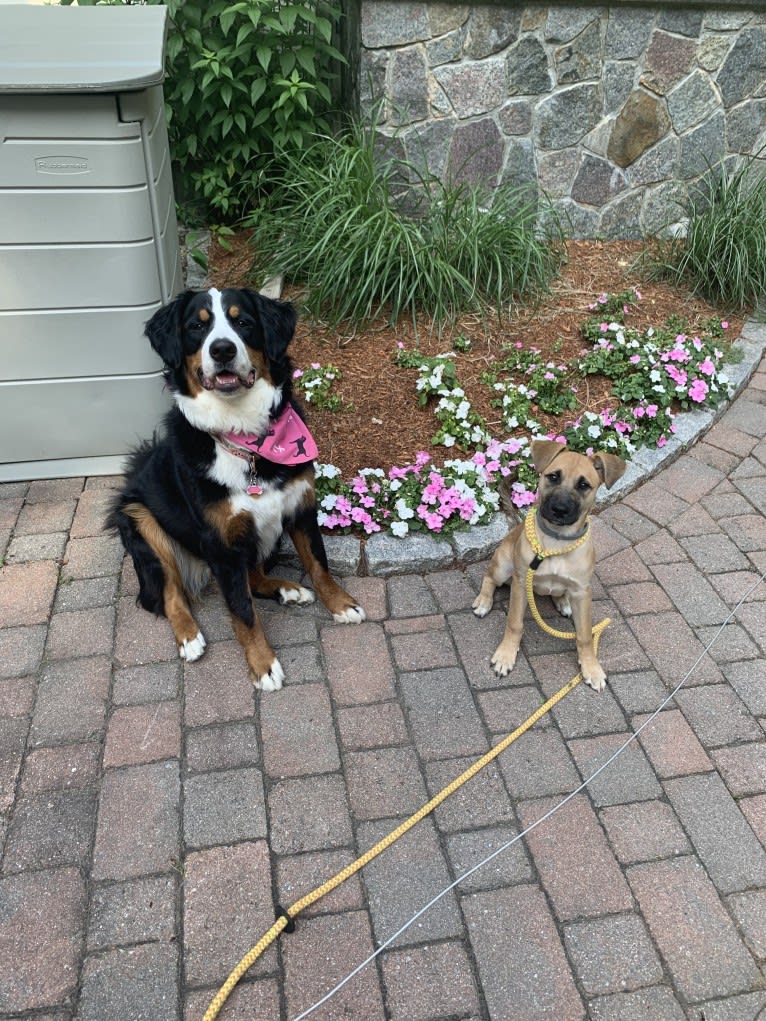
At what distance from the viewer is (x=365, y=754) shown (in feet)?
8.26

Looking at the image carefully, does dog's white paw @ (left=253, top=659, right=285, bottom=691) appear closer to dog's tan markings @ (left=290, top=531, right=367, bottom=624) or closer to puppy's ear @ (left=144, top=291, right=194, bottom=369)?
dog's tan markings @ (left=290, top=531, right=367, bottom=624)

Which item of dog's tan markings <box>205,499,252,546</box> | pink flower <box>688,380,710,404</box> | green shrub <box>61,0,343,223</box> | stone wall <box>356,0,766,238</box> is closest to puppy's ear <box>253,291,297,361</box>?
dog's tan markings <box>205,499,252,546</box>

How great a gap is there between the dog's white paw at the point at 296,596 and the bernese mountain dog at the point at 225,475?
0.31 feet

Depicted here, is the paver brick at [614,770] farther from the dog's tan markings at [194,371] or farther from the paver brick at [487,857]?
the dog's tan markings at [194,371]

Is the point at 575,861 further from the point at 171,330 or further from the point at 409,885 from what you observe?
the point at 171,330

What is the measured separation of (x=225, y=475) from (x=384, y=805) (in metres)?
1.25

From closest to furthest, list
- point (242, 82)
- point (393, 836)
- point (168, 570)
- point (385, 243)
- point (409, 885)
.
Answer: point (409, 885), point (393, 836), point (168, 570), point (385, 243), point (242, 82)

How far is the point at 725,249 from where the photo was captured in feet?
16.1

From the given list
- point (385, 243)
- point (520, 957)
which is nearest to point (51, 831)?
point (520, 957)

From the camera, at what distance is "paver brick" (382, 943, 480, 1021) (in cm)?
187

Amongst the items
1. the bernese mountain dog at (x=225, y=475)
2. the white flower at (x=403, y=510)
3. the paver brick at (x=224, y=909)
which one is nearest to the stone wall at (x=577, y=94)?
the white flower at (x=403, y=510)

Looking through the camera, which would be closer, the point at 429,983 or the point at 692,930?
the point at 429,983

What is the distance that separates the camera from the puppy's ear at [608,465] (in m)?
2.52

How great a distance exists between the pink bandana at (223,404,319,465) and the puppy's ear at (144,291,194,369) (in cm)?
32
